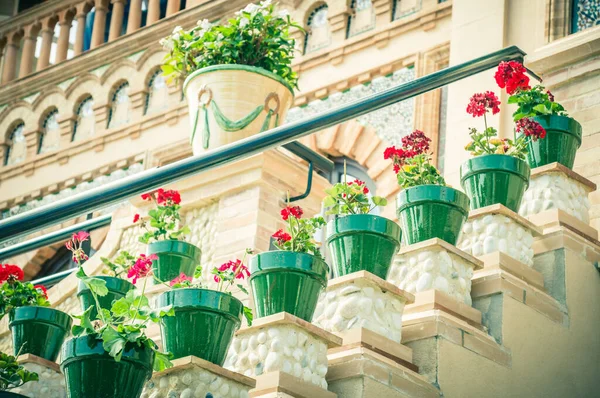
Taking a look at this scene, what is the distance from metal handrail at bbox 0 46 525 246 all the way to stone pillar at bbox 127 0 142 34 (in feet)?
25.3

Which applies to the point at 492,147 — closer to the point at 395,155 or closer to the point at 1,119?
the point at 395,155

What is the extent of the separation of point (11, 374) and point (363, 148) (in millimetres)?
6465

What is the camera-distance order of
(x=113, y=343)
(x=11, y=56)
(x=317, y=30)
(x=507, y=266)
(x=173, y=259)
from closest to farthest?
(x=113, y=343)
(x=507, y=266)
(x=173, y=259)
(x=317, y=30)
(x=11, y=56)

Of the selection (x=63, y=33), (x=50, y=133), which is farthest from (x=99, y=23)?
(x=50, y=133)

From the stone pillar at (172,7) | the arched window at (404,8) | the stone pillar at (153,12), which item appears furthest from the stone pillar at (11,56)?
the arched window at (404,8)

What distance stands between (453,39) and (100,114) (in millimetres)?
4778

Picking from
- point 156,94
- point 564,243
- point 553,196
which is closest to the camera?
point 564,243

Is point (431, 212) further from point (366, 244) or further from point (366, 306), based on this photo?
point (366, 306)

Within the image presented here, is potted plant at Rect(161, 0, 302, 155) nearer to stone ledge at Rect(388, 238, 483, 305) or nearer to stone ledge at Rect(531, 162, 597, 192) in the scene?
stone ledge at Rect(531, 162, 597, 192)

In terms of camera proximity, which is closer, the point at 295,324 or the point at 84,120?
the point at 295,324

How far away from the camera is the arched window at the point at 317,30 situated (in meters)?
13.0

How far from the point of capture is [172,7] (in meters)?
14.7

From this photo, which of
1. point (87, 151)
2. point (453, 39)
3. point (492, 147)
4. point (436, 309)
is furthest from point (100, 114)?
point (436, 309)

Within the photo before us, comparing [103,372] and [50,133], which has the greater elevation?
[50,133]
